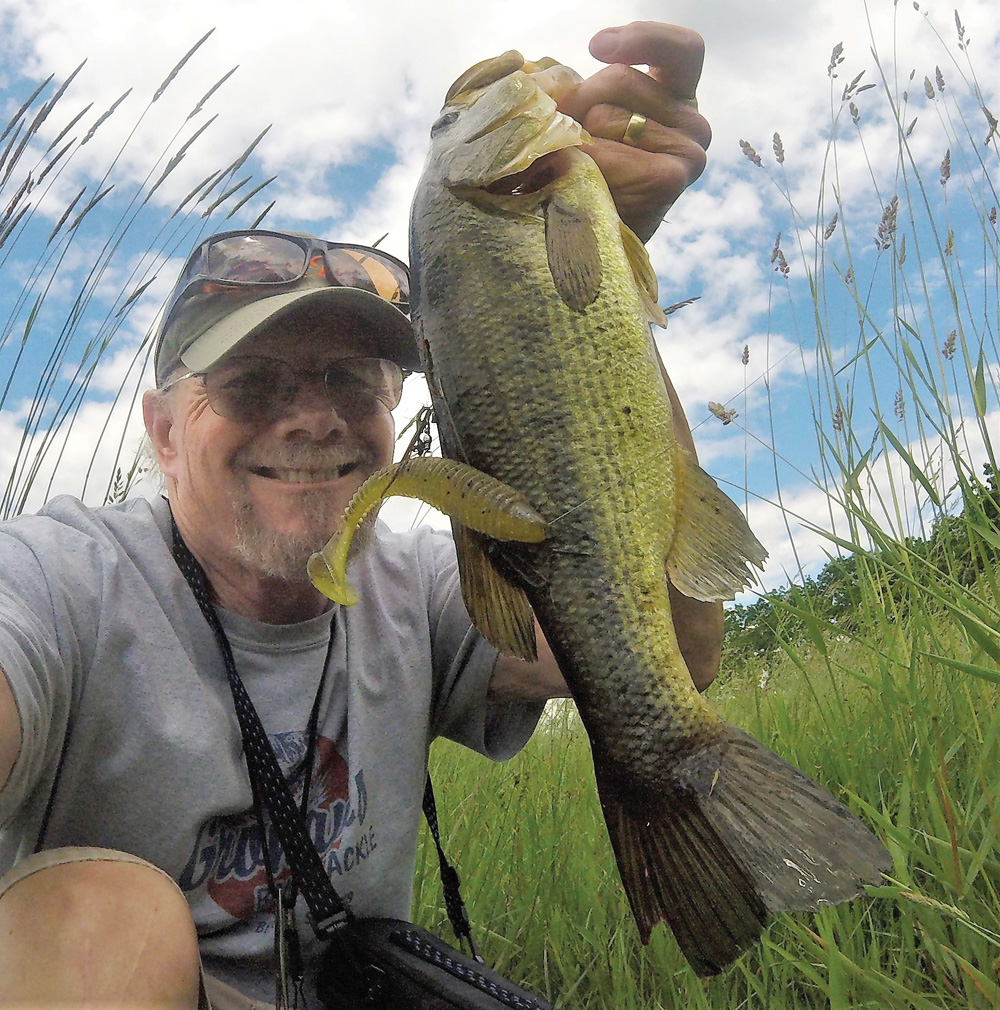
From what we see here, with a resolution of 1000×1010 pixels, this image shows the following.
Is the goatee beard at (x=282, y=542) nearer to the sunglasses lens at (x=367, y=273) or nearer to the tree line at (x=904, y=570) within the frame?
the sunglasses lens at (x=367, y=273)

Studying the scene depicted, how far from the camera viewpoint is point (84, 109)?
10.1 feet

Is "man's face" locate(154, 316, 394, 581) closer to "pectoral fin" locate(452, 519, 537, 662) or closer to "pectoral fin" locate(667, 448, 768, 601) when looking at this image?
"pectoral fin" locate(452, 519, 537, 662)

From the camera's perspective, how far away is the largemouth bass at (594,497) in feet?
4.95

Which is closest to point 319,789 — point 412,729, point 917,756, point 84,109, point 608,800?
point 412,729

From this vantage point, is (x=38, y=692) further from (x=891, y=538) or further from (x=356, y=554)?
(x=891, y=538)

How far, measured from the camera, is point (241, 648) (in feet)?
8.27

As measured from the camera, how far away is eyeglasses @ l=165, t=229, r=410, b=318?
2.76 metres

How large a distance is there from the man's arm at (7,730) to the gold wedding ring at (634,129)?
162 centimetres

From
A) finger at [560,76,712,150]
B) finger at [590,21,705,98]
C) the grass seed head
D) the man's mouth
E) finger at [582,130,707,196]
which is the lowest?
the man's mouth

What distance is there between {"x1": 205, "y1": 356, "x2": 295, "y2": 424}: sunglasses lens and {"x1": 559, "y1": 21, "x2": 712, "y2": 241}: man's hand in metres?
1.25

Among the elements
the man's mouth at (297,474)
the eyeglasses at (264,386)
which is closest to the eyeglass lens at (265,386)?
the eyeglasses at (264,386)

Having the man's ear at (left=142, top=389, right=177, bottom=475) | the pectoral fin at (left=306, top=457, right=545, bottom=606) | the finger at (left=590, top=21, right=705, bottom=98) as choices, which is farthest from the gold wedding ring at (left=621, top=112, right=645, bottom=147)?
the man's ear at (left=142, top=389, right=177, bottom=475)

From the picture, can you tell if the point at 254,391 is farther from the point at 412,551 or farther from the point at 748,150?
the point at 748,150

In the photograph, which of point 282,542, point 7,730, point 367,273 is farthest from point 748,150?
point 7,730
